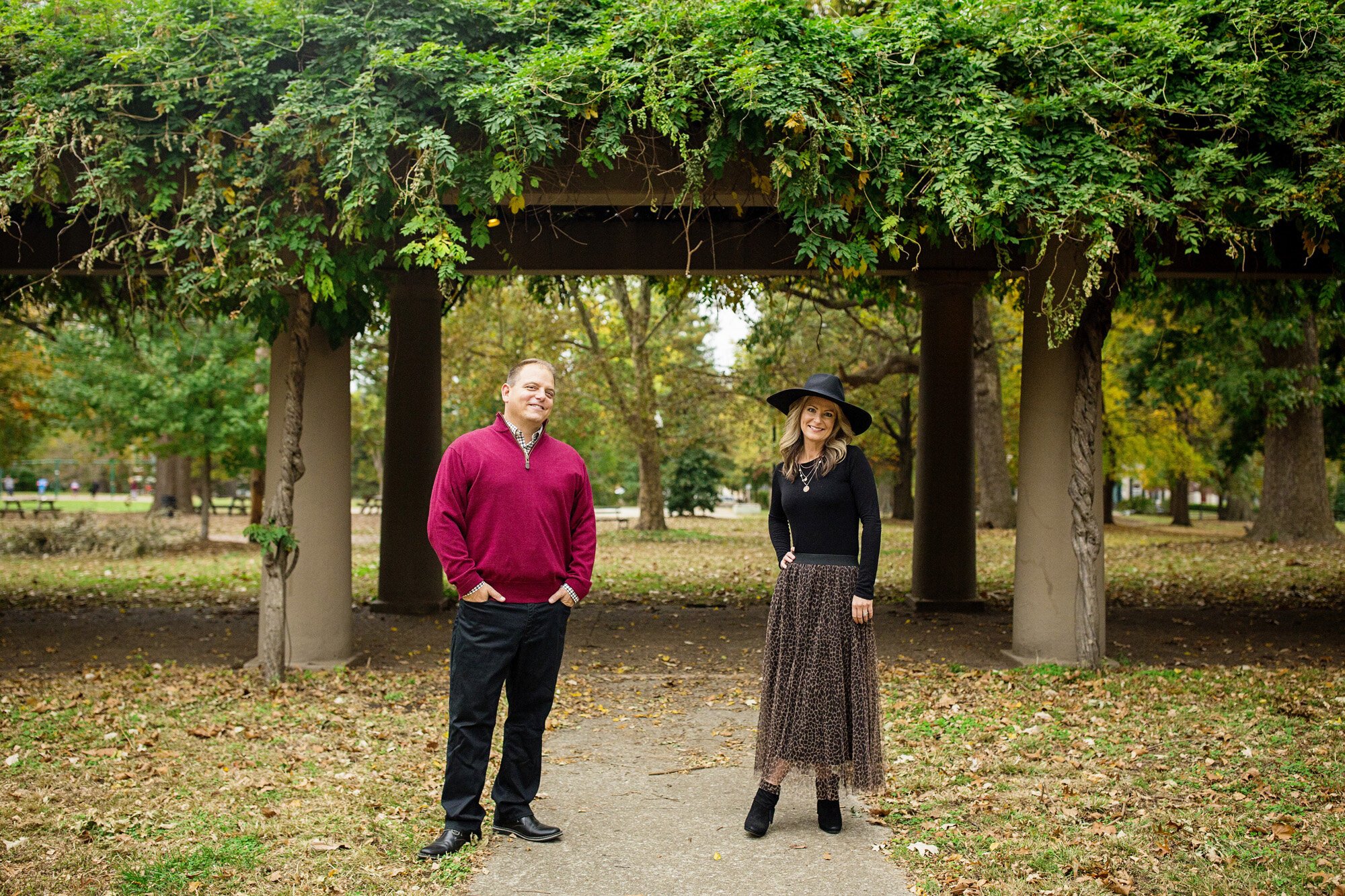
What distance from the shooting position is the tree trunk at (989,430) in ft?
69.7

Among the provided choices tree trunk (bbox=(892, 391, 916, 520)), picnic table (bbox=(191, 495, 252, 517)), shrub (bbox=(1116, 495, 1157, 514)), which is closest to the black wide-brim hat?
tree trunk (bbox=(892, 391, 916, 520))

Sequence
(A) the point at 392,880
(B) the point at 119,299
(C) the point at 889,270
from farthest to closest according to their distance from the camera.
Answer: (B) the point at 119,299 < (C) the point at 889,270 < (A) the point at 392,880

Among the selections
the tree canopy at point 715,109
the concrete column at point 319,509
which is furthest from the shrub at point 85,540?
the tree canopy at point 715,109

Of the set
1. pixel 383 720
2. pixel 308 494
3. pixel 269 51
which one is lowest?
pixel 383 720

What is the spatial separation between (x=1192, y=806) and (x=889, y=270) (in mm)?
7094

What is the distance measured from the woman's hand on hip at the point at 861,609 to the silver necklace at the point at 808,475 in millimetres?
566

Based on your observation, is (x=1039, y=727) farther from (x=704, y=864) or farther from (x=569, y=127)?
(x=569, y=127)

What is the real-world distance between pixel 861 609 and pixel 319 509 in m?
5.91

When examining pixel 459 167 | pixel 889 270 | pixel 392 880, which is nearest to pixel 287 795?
pixel 392 880

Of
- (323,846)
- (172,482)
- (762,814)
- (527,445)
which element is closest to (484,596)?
(527,445)

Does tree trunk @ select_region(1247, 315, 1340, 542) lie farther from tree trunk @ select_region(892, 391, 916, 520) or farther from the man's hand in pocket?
the man's hand in pocket

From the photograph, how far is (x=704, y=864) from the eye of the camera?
4520 mm

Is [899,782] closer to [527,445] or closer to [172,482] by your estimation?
[527,445]

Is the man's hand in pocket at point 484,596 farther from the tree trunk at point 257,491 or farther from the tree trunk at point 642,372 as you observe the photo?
the tree trunk at point 257,491
